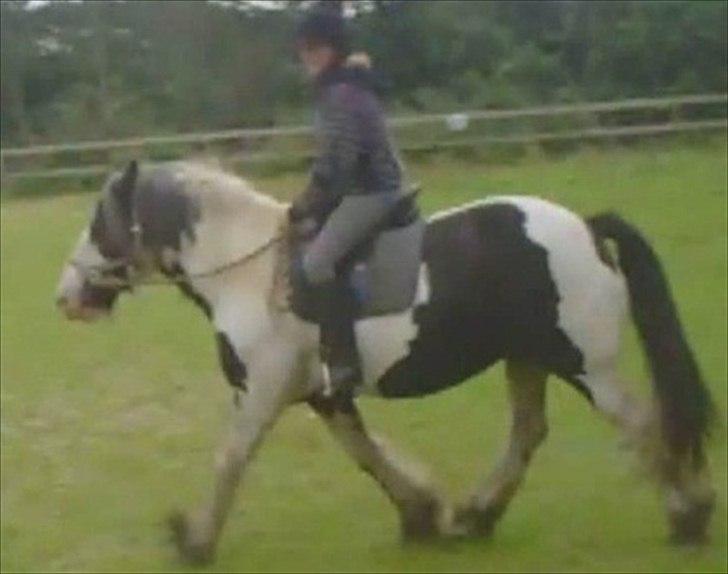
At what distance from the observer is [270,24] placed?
42.9 metres

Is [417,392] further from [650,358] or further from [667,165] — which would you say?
[667,165]

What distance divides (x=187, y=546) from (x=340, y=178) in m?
1.61

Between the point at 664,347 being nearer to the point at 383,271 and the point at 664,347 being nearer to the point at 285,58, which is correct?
the point at 383,271

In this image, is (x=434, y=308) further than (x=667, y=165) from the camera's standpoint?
No

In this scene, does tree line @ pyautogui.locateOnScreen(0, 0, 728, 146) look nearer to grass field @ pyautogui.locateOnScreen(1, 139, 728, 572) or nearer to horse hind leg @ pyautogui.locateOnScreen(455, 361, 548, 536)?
grass field @ pyautogui.locateOnScreen(1, 139, 728, 572)

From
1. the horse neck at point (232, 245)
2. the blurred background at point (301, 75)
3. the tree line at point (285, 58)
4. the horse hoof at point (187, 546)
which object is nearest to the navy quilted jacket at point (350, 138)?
the horse neck at point (232, 245)

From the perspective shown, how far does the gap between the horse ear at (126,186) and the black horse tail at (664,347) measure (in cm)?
184

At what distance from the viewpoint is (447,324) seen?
7.67 meters

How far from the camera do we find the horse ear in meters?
8.08

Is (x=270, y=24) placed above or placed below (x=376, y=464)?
below

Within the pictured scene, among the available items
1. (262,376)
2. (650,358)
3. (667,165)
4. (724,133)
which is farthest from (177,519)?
(724,133)

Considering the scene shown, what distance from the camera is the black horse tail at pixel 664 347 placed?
24.8 feet

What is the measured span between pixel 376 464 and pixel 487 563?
0.63m

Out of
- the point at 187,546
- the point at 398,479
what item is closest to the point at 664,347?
the point at 398,479
